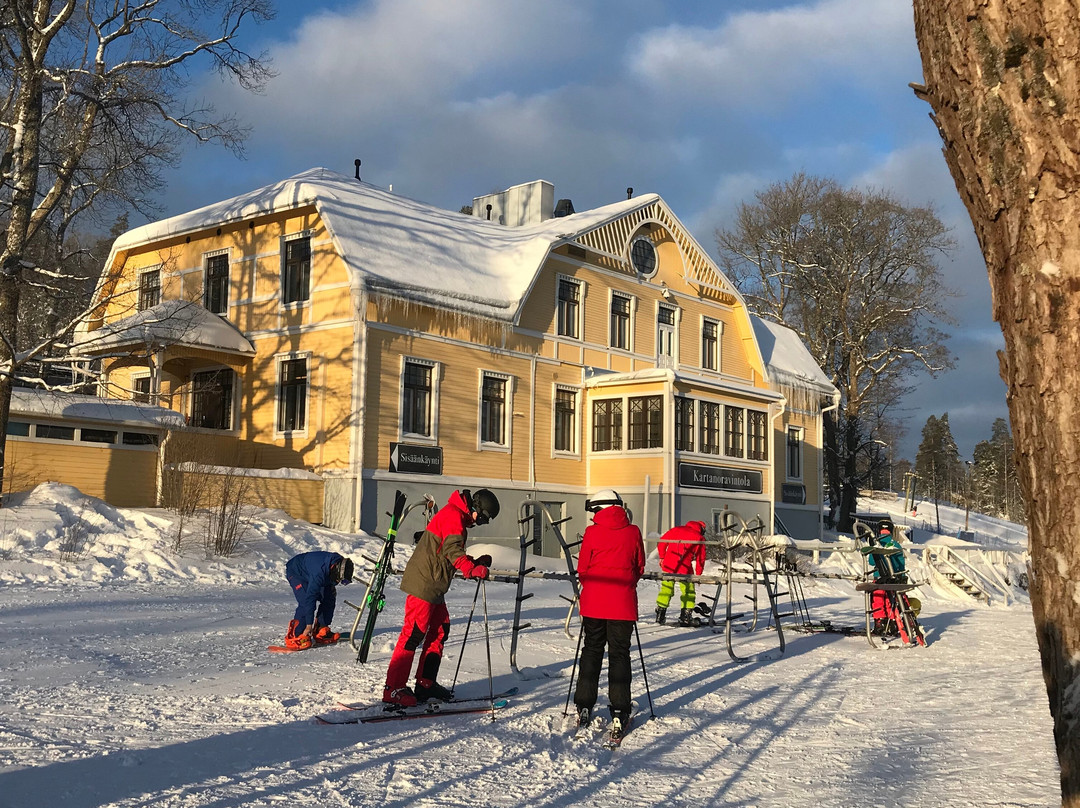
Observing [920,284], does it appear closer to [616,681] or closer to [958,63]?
[616,681]

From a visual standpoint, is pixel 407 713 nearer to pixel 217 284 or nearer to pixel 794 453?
pixel 217 284

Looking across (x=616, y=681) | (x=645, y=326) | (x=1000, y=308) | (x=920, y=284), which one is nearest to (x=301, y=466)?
(x=645, y=326)

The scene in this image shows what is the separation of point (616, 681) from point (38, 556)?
35.9 feet

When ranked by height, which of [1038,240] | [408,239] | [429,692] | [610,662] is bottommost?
[429,692]

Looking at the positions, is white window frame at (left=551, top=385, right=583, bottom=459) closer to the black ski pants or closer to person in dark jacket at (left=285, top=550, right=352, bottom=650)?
person in dark jacket at (left=285, top=550, right=352, bottom=650)

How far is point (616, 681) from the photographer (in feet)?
25.4

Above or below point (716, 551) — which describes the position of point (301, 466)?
above

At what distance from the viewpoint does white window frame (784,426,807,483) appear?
35.6 m

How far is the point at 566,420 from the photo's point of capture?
28.7m

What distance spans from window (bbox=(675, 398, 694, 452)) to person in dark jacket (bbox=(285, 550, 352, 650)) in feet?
58.3

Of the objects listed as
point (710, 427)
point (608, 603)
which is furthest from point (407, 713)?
point (710, 427)

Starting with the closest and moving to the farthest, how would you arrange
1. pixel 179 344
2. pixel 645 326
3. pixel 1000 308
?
pixel 1000 308 → pixel 179 344 → pixel 645 326

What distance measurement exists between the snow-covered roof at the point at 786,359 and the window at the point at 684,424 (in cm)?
761

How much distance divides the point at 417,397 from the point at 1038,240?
22118 millimetres
